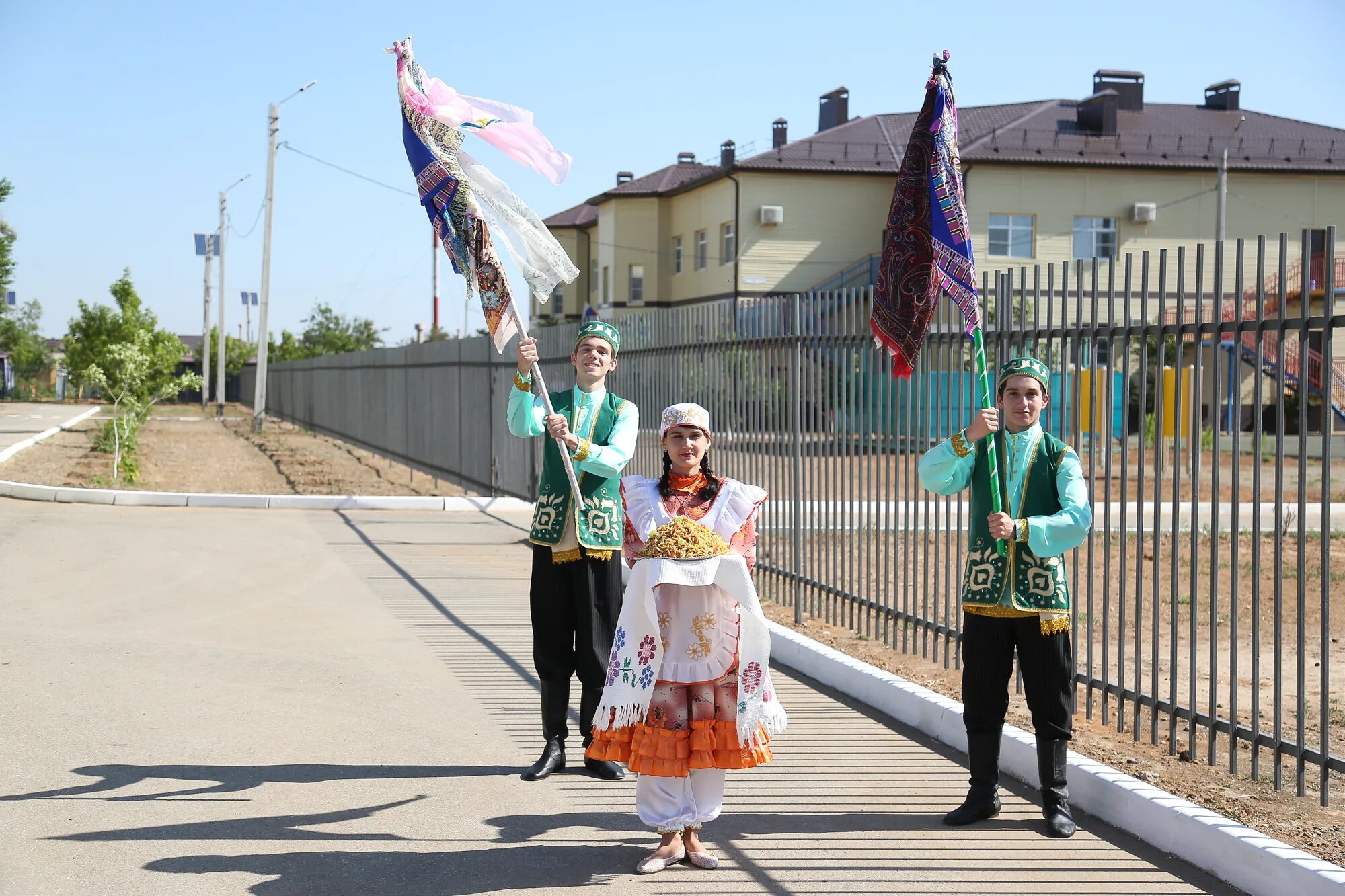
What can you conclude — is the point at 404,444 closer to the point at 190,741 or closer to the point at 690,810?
the point at 190,741

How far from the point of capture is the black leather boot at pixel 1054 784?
5.05 m

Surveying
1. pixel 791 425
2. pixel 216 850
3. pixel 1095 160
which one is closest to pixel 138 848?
pixel 216 850

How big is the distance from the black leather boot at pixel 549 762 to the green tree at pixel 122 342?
1833 centimetres

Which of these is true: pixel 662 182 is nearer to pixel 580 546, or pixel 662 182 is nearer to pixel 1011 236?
pixel 1011 236

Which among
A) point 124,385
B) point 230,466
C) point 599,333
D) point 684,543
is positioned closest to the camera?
point 684,543

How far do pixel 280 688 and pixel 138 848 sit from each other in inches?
98.3

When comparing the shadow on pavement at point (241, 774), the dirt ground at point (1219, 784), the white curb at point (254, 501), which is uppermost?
the white curb at point (254, 501)

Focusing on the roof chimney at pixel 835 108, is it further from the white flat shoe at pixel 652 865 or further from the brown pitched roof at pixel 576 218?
the white flat shoe at pixel 652 865

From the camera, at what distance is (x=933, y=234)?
209 inches

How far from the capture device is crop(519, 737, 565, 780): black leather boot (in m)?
5.74

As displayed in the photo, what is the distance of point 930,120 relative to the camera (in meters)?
5.27

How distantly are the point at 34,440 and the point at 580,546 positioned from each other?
25.2m

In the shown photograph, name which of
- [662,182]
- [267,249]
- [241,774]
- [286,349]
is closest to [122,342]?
[267,249]

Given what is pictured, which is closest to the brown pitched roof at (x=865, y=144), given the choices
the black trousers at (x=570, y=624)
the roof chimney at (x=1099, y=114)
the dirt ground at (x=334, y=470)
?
the roof chimney at (x=1099, y=114)
